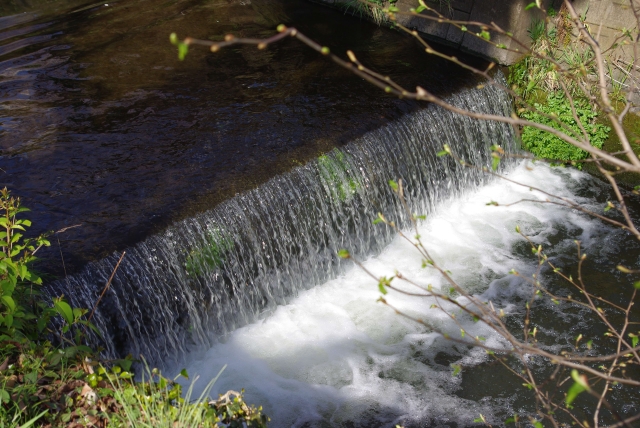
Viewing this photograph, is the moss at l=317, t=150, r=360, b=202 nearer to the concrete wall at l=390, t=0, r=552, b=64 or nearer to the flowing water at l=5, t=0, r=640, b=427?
the flowing water at l=5, t=0, r=640, b=427

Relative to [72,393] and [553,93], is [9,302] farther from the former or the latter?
[553,93]

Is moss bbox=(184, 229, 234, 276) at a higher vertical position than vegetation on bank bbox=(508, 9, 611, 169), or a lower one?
lower

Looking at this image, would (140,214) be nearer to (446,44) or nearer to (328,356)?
(328,356)

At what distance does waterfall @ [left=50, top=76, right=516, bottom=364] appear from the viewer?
4.59 metres

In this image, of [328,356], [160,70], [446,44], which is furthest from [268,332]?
[446,44]

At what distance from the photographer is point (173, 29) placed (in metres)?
8.49

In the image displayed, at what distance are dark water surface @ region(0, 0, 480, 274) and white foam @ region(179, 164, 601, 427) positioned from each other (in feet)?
4.15

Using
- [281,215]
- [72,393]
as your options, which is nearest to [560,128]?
[281,215]

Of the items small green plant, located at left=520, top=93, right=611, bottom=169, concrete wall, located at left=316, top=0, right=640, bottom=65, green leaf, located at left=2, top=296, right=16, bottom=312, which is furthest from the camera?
concrete wall, located at left=316, top=0, right=640, bottom=65

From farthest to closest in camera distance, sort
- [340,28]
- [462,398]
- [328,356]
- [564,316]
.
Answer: [340,28], [564,316], [328,356], [462,398]

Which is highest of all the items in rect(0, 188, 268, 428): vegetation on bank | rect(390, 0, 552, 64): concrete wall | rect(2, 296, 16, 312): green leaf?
rect(390, 0, 552, 64): concrete wall

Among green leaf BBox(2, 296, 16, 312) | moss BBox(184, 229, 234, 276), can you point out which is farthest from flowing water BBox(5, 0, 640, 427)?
green leaf BBox(2, 296, 16, 312)

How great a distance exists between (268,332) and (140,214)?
4.90ft

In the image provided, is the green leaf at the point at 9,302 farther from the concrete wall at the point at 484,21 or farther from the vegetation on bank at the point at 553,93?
the concrete wall at the point at 484,21
